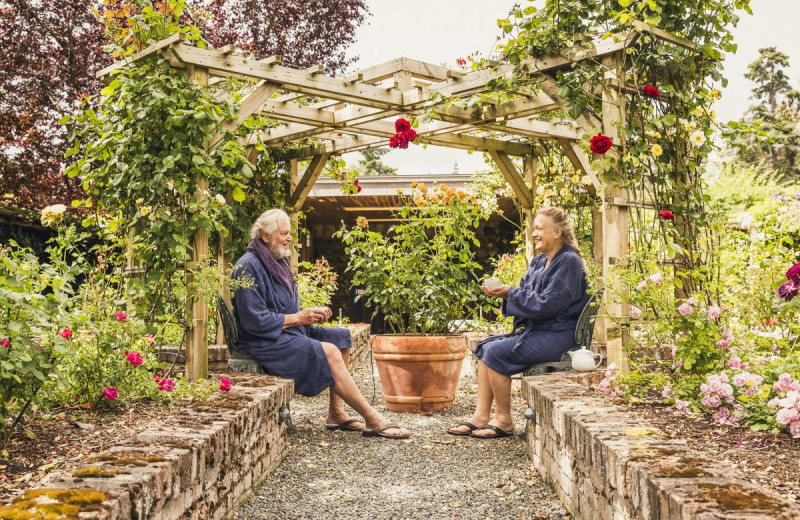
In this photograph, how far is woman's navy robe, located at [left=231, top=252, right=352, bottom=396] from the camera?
4.12m

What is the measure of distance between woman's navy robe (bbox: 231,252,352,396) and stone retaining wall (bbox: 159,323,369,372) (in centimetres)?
42

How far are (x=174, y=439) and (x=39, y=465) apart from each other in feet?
1.33

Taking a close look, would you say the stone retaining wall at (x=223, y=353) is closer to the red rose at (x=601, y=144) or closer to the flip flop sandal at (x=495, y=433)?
the flip flop sandal at (x=495, y=433)

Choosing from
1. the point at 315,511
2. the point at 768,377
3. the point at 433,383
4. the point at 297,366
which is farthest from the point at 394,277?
the point at 768,377

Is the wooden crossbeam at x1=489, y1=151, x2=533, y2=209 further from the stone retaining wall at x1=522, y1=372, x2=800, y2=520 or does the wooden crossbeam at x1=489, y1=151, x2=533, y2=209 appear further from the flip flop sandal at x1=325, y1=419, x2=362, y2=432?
the stone retaining wall at x1=522, y1=372, x2=800, y2=520

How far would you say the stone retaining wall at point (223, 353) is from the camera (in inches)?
200

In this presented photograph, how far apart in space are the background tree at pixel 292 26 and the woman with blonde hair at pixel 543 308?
7.60 meters

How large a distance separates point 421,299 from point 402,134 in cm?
131

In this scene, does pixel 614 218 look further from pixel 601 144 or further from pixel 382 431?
pixel 382 431

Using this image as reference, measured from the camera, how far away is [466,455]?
13.6 ft

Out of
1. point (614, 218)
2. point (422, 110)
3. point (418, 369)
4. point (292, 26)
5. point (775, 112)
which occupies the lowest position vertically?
point (418, 369)

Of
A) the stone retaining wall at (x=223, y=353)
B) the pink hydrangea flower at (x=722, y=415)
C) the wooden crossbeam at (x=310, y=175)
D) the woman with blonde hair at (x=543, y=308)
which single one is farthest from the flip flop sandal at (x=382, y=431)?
the wooden crossbeam at (x=310, y=175)

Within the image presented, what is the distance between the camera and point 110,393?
118 inches

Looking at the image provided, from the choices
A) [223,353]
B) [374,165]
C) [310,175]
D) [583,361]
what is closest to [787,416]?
[583,361]
